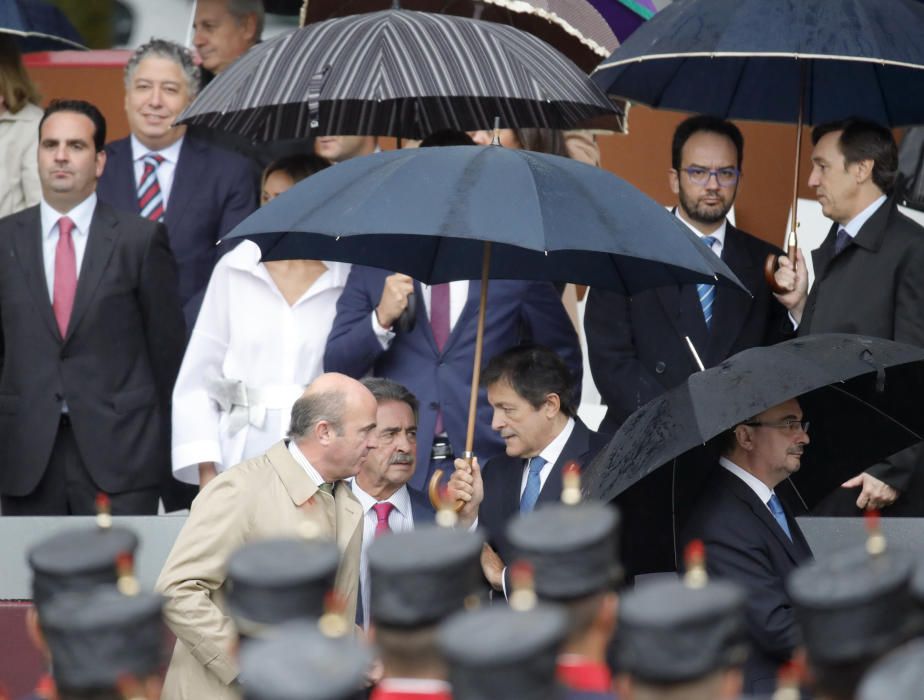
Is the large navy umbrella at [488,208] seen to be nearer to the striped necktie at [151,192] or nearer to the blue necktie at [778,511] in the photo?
the blue necktie at [778,511]

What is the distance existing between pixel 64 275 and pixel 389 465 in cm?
164

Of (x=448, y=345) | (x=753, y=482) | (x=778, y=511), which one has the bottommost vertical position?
(x=778, y=511)

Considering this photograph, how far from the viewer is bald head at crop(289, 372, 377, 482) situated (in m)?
5.48

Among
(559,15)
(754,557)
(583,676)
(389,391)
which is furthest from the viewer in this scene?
(559,15)

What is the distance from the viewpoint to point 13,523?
6414 millimetres

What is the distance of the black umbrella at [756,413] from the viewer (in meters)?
4.90

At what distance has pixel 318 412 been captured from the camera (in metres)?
5.50

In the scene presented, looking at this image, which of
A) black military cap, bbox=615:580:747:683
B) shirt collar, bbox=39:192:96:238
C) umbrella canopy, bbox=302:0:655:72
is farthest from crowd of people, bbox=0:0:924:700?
black military cap, bbox=615:580:747:683

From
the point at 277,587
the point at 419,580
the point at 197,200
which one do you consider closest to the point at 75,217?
the point at 197,200

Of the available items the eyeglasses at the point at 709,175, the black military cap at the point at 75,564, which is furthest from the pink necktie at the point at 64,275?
the black military cap at the point at 75,564

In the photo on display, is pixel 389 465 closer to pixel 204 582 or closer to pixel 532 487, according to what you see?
pixel 532 487

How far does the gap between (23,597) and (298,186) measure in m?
1.94

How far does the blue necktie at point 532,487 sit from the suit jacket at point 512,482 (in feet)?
0.07

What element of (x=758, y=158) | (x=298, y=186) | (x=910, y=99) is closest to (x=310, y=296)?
(x=298, y=186)
